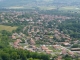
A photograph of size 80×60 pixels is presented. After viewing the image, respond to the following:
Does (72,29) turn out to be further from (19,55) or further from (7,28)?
(19,55)

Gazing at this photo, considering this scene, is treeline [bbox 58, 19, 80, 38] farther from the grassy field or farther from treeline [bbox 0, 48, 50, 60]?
treeline [bbox 0, 48, 50, 60]

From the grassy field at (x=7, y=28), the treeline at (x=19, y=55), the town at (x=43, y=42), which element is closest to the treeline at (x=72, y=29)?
the town at (x=43, y=42)

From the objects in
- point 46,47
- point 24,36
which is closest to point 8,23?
point 24,36

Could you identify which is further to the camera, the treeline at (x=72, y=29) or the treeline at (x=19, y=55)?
the treeline at (x=72, y=29)

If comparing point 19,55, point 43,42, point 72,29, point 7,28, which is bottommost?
point 72,29

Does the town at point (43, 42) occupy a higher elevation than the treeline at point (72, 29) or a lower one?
higher

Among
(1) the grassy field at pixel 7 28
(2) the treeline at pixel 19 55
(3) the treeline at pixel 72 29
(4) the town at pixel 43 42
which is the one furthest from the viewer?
(1) the grassy field at pixel 7 28

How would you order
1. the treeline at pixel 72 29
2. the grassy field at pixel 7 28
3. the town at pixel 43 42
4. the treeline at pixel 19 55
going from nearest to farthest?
the treeline at pixel 19 55, the town at pixel 43 42, the treeline at pixel 72 29, the grassy field at pixel 7 28

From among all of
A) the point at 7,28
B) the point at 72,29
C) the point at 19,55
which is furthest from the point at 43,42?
the point at 72,29

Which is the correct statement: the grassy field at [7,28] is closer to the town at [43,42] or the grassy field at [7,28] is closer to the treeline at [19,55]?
the town at [43,42]

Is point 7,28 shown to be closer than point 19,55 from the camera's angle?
No

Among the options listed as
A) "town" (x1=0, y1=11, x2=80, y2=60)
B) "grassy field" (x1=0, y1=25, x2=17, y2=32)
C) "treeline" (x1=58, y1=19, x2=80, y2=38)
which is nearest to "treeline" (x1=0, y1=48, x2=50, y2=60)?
"town" (x1=0, y1=11, x2=80, y2=60)
